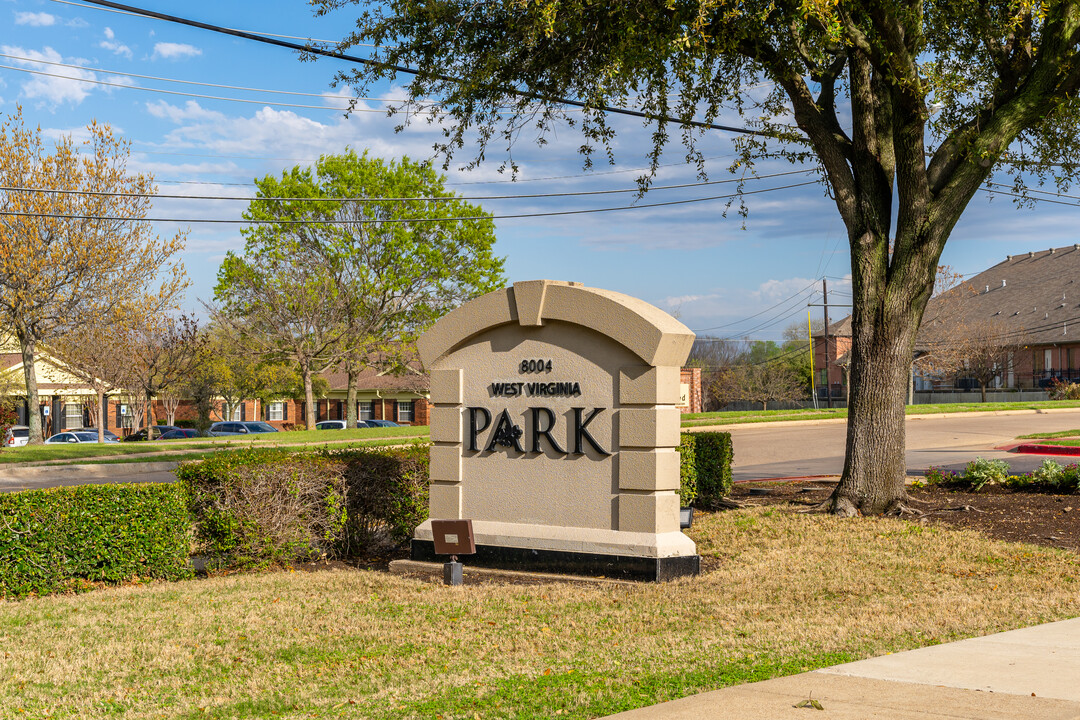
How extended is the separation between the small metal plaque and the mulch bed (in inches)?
242

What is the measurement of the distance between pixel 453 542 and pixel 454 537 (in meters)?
0.05

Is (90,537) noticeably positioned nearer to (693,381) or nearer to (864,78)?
(864,78)

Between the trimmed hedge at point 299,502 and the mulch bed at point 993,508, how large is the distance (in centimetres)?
569

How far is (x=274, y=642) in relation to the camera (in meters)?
7.27

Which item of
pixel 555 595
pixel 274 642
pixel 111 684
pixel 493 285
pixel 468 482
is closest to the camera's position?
pixel 111 684

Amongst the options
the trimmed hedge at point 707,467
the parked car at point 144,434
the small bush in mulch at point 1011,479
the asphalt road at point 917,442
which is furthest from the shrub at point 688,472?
the parked car at point 144,434

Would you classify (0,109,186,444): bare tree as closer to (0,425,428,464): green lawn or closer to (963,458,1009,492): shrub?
(0,425,428,464): green lawn

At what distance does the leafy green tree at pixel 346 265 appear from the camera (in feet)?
133

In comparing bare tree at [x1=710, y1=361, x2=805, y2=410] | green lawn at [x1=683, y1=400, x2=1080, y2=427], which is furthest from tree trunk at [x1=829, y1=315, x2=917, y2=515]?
bare tree at [x1=710, y1=361, x2=805, y2=410]

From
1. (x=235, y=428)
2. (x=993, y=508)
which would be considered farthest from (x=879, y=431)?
(x=235, y=428)

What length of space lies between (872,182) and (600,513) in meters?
6.57

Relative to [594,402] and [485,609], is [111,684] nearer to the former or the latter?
[485,609]

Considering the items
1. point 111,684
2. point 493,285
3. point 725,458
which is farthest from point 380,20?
point 493,285

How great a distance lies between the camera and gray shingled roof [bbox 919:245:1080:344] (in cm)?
5594
